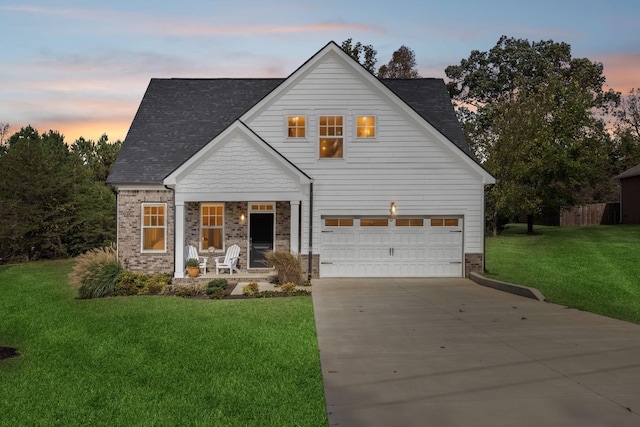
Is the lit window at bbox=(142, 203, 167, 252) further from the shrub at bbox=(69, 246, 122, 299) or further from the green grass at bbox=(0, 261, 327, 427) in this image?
the green grass at bbox=(0, 261, 327, 427)

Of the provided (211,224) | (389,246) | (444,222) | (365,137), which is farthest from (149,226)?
(444,222)

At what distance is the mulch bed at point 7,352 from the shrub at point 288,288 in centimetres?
759

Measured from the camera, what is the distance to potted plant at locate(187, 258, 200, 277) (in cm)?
1698

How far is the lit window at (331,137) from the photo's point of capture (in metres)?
18.3

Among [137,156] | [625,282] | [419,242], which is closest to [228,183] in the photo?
[137,156]

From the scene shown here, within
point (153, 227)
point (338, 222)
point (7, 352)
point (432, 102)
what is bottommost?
point (7, 352)

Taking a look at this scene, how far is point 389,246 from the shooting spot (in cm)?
1828

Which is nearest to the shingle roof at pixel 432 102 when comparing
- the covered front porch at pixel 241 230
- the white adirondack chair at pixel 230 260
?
the covered front porch at pixel 241 230

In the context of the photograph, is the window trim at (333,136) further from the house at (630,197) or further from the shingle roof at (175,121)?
the house at (630,197)

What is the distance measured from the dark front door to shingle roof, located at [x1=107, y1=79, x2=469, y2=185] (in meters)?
3.60

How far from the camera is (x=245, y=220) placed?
18875mm

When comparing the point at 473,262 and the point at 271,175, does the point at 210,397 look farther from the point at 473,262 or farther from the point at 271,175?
the point at 473,262

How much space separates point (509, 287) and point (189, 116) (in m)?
14.4

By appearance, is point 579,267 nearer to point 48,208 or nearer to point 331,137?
point 331,137
